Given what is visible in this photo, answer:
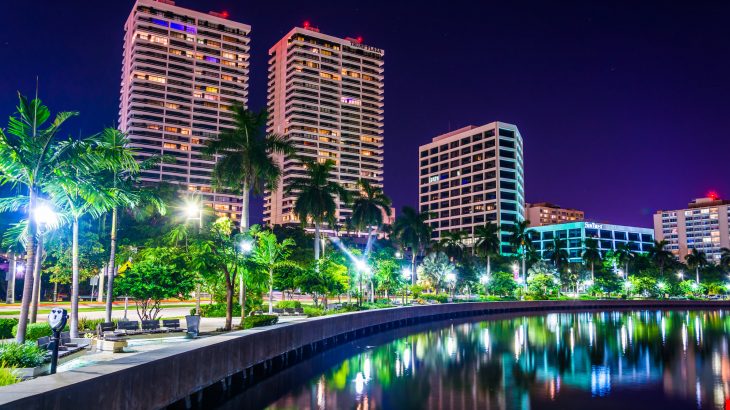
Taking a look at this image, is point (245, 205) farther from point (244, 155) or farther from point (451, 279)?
point (451, 279)

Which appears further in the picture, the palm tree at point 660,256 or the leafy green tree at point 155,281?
the palm tree at point 660,256

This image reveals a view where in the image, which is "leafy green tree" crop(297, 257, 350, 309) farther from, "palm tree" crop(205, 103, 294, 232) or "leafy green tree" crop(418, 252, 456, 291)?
"leafy green tree" crop(418, 252, 456, 291)

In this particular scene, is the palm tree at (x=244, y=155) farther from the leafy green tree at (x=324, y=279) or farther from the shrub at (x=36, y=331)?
the shrub at (x=36, y=331)

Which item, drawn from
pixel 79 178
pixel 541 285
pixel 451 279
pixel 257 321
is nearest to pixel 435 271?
pixel 451 279

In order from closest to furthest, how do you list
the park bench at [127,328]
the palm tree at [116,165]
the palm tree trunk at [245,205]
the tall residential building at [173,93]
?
the palm tree at [116,165] < the park bench at [127,328] < the palm tree trunk at [245,205] < the tall residential building at [173,93]

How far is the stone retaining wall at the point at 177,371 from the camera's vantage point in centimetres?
1055

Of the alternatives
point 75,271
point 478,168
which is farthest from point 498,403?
point 478,168

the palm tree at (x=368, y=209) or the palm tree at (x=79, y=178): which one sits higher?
the palm tree at (x=368, y=209)

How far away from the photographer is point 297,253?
263ft

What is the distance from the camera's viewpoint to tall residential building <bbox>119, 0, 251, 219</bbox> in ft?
597

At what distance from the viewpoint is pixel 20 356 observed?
15.2 metres

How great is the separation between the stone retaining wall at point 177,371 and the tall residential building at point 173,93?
514 feet

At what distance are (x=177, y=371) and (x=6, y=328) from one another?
1420 cm

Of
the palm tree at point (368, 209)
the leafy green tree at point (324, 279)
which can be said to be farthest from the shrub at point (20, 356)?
the palm tree at point (368, 209)
